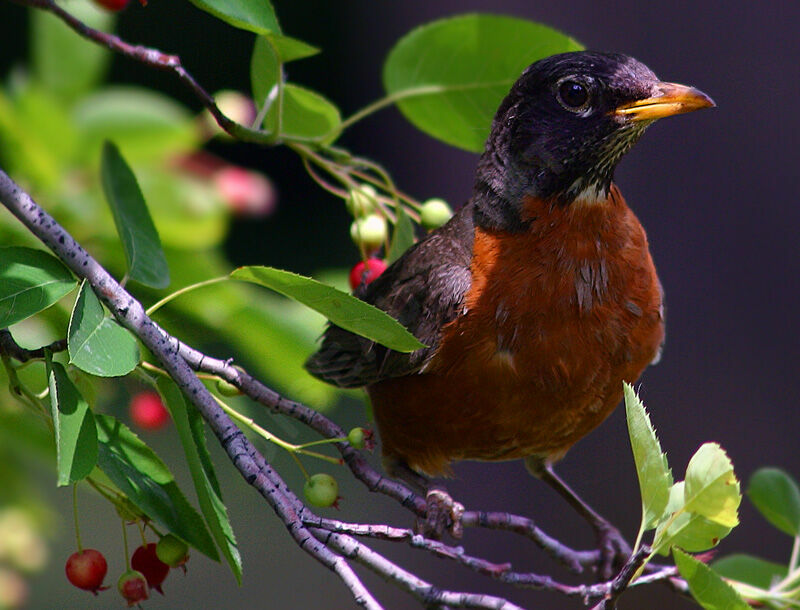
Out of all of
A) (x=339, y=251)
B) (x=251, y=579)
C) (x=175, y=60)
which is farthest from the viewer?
(x=339, y=251)

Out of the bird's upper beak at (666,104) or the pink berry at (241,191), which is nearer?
the bird's upper beak at (666,104)

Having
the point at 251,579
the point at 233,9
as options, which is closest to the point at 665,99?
the point at 233,9

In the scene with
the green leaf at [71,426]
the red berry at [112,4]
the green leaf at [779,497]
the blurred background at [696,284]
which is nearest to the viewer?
the green leaf at [71,426]

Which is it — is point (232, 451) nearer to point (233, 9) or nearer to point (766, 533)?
point (233, 9)

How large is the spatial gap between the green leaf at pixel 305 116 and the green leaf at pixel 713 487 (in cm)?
77

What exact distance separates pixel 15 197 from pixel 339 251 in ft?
19.1

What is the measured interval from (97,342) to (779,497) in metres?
1.09

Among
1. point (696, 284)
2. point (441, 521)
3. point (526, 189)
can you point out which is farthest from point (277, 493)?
point (696, 284)

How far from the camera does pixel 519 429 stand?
182 cm

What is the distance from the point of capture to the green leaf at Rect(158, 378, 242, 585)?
3.83ft

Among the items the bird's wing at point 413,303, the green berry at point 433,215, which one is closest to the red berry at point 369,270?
the bird's wing at point 413,303

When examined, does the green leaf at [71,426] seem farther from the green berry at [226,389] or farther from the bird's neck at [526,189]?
the bird's neck at [526,189]

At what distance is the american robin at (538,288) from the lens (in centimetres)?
176

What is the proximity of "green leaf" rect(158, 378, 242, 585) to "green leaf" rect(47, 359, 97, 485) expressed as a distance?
12 centimetres
